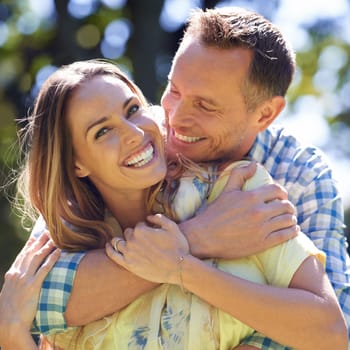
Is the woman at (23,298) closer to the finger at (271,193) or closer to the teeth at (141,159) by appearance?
the teeth at (141,159)

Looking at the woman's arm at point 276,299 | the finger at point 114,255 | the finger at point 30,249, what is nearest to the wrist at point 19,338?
the finger at point 30,249

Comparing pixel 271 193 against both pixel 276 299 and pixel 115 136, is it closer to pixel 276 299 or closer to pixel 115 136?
pixel 276 299

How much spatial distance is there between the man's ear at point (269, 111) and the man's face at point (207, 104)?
2.7 inches

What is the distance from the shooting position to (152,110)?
12.6 feet

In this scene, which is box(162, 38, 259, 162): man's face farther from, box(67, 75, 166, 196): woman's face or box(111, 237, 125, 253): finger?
box(111, 237, 125, 253): finger

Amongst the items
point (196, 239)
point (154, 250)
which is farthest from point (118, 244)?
point (196, 239)

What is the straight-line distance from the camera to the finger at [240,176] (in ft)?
11.1

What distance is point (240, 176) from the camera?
3.39 m

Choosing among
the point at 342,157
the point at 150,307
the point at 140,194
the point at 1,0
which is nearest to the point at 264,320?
the point at 150,307

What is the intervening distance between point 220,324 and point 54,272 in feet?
2.15

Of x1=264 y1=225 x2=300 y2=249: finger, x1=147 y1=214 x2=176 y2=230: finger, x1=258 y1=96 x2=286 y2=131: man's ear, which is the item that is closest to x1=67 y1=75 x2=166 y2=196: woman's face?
x1=147 y1=214 x2=176 y2=230: finger

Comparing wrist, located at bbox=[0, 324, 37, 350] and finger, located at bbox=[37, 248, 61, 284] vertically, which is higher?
finger, located at bbox=[37, 248, 61, 284]

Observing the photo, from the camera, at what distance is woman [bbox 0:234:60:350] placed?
3430 mm

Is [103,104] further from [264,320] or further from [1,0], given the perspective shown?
[1,0]
